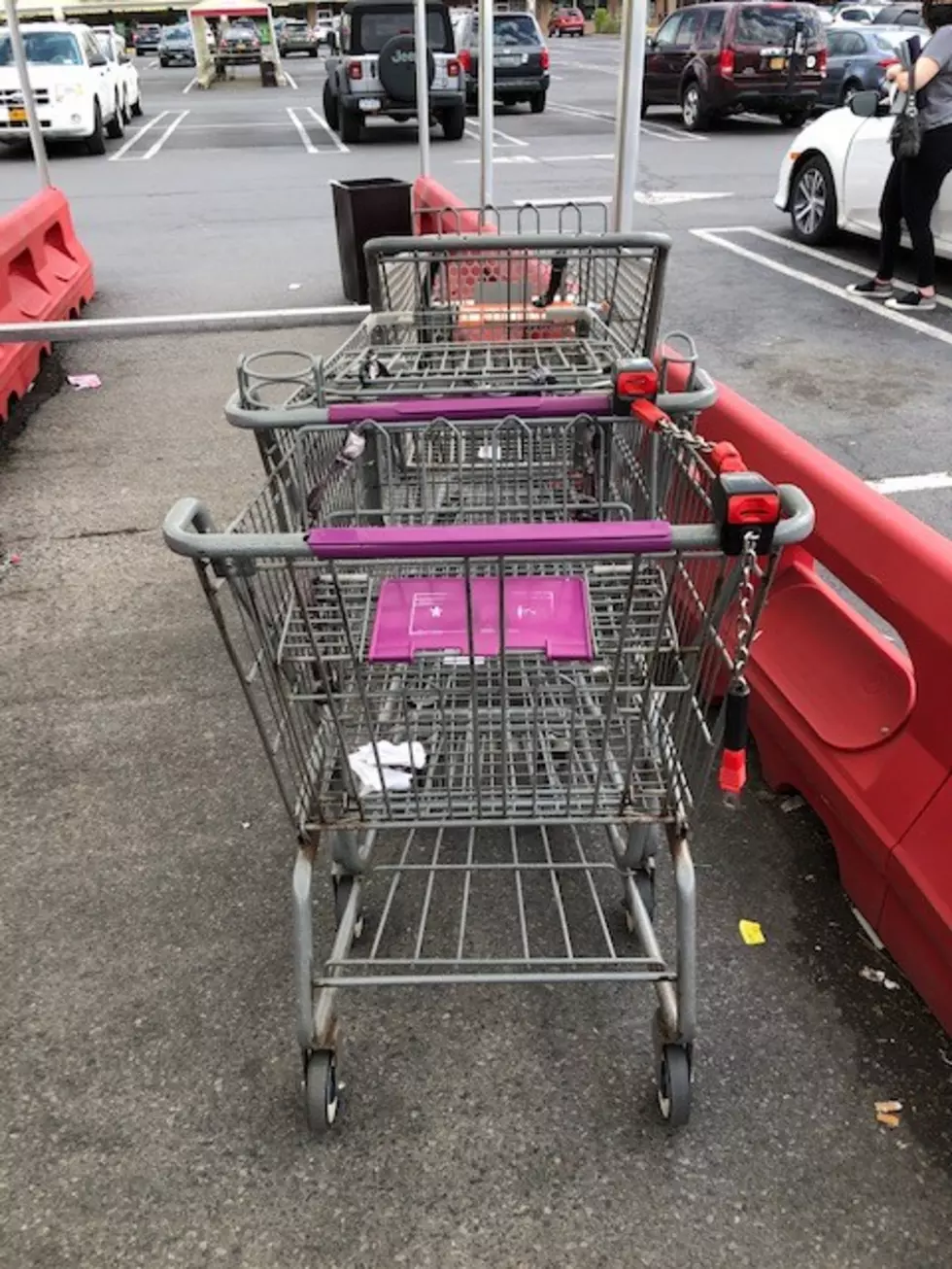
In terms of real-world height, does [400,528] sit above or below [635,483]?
above

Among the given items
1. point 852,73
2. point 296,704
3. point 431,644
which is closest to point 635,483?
point 431,644

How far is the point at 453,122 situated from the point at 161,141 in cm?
585

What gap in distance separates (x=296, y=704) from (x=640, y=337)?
6.50 feet

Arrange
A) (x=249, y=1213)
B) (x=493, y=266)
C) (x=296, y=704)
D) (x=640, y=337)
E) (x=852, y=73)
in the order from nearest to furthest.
Result: (x=249, y=1213), (x=296, y=704), (x=640, y=337), (x=493, y=266), (x=852, y=73)

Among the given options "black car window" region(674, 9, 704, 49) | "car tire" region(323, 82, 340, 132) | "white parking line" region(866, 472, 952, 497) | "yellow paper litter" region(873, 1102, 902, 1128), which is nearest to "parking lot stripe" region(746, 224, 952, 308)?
"white parking line" region(866, 472, 952, 497)

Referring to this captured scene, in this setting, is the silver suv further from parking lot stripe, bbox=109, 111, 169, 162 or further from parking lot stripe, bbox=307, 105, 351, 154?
parking lot stripe, bbox=109, 111, 169, 162

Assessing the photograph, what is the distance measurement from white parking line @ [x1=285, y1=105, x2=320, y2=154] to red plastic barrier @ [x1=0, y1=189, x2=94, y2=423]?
10960mm

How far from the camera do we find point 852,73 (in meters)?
19.5

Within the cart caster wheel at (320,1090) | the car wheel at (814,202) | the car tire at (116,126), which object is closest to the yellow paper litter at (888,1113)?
the cart caster wheel at (320,1090)

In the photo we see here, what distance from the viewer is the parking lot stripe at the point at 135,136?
18312 mm

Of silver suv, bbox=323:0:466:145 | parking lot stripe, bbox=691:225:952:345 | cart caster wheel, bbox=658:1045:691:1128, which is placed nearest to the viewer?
cart caster wheel, bbox=658:1045:691:1128

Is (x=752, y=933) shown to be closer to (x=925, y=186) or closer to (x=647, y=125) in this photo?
(x=925, y=186)

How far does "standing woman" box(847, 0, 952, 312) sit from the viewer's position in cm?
662

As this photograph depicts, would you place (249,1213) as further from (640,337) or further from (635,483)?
(640,337)
